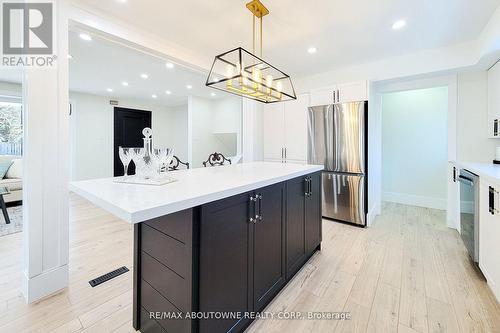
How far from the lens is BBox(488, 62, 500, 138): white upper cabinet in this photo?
2578mm

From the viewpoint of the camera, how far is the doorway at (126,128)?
636cm

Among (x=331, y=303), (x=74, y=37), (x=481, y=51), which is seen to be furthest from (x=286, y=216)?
(x=74, y=37)

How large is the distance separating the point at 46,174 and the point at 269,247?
1.82 metres

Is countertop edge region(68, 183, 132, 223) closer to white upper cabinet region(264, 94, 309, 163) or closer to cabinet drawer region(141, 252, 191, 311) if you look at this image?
cabinet drawer region(141, 252, 191, 311)

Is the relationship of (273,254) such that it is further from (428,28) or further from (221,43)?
(428,28)

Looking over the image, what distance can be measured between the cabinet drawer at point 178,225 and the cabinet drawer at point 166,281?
0.66ft

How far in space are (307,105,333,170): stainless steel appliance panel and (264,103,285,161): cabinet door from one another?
57cm

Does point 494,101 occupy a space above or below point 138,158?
above

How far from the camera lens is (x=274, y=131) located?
168 inches

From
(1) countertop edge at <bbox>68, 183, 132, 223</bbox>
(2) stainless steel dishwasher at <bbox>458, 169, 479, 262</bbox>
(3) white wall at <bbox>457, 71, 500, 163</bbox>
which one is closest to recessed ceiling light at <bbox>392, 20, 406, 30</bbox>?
(3) white wall at <bbox>457, 71, 500, 163</bbox>

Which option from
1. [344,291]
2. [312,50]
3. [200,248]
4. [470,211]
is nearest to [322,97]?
[312,50]

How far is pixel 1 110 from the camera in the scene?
15.9 ft

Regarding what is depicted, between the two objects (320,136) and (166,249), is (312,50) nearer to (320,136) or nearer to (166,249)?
(320,136)

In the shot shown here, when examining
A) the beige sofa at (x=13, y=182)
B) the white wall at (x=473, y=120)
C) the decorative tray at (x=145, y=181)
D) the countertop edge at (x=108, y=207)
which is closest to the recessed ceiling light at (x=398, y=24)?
the white wall at (x=473, y=120)
